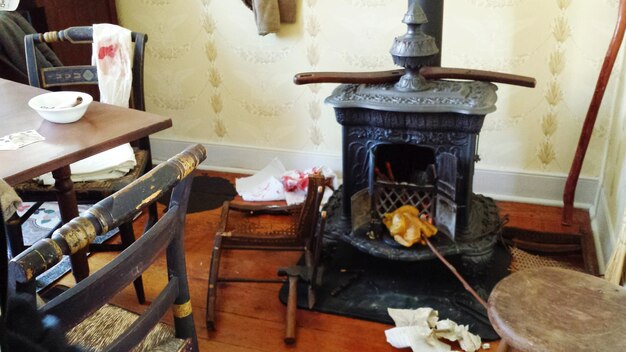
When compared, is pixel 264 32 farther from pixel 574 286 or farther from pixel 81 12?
pixel 574 286

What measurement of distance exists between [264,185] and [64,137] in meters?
1.41

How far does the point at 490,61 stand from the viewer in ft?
8.04

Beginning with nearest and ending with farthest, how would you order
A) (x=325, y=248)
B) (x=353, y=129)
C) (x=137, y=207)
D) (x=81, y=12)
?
1. (x=137, y=207)
2. (x=353, y=129)
3. (x=325, y=248)
4. (x=81, y=12)

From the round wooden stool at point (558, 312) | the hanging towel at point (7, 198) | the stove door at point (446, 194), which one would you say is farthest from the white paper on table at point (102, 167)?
the round wooden stool at point (558, 312)

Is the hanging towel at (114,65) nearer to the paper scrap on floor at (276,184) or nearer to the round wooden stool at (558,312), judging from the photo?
the paper scrap on floor at (276,184)

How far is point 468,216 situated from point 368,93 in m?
0.56

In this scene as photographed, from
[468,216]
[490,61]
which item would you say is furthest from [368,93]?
[490,61]

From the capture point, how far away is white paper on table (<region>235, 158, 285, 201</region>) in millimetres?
2729

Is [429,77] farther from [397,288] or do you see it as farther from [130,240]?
[130,240]

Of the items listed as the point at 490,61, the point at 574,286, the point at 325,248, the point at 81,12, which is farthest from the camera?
the point at 81,12

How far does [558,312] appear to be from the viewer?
124cm

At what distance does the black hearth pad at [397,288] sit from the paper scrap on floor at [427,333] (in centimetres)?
5

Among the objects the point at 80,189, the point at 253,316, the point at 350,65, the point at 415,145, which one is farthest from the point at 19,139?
the point at 350,65

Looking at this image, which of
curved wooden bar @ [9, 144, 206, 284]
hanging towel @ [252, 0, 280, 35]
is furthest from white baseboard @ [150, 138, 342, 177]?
curved wooden bar @ [9, 144, 206, 284]
